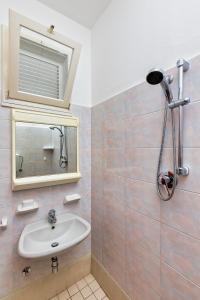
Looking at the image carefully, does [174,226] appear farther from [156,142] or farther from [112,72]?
[112,72]

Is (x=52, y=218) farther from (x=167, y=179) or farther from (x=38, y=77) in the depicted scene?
(x=38, y=77)

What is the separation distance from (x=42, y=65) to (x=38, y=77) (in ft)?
0.36

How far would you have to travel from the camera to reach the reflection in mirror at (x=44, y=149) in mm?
1300

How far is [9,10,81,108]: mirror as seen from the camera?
1.14 m

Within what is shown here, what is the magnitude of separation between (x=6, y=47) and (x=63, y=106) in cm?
61

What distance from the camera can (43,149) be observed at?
4.66 ft

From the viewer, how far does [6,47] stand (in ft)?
3.97

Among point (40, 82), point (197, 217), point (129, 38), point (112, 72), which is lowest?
point (197, 217)

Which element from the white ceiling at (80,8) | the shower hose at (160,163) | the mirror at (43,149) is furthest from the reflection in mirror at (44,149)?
the white ceiling at (80,8)

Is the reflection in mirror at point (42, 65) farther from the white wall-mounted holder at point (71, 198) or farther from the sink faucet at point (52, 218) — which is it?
the sink faucet at point (52, 218)

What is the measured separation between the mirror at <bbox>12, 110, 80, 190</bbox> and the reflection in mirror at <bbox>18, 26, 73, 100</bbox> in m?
0.23

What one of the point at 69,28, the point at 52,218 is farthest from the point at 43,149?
the point at 69,28

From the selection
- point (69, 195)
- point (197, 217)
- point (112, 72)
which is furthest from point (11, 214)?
point (112, 72)

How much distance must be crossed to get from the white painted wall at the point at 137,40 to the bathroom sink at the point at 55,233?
1.23m
